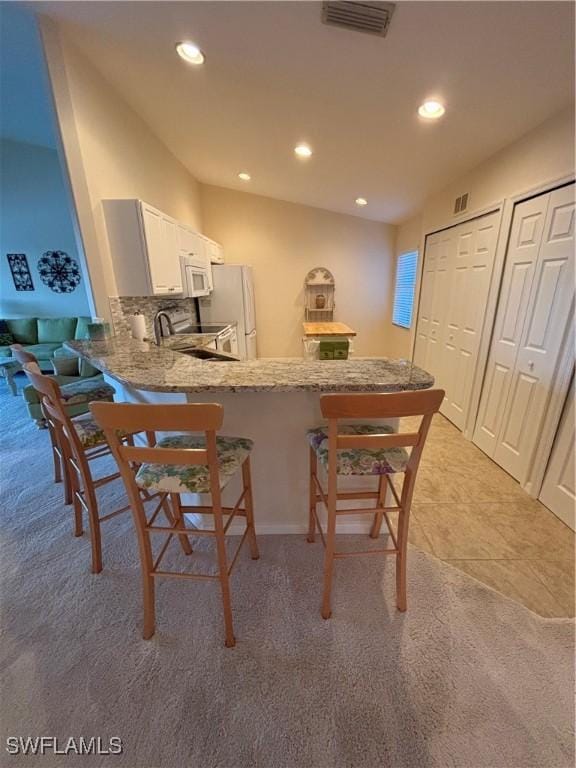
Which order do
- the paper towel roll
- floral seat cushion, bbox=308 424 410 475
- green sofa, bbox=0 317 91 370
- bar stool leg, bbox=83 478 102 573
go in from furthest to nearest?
1. green sofa, bbox=0 317 91 370
2. the paper towel roll
3. bar stool leg, bbox=83 478 102 573
4. floral seat cushion, bbox=308 424 410 475

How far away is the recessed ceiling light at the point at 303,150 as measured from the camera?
9.60ft

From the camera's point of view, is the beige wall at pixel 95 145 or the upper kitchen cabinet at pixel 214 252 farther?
the upper kitchen cabinet at pixel 214 252

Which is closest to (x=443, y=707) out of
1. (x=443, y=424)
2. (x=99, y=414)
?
(x=99, y=414)

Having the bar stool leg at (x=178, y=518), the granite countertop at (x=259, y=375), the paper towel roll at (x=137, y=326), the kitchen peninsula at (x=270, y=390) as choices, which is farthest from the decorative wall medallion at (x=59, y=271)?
the bar stool leg at (x=178, y=518)

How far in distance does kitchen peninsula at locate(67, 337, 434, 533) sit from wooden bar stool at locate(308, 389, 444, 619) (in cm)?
18

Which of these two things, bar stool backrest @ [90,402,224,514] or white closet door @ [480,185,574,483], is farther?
white closet door @ [480,185,574,483]

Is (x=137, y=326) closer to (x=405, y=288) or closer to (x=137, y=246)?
(x=137, y=246)

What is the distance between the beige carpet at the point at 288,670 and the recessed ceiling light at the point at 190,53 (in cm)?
312

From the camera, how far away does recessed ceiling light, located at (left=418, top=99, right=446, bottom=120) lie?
6.44 feet

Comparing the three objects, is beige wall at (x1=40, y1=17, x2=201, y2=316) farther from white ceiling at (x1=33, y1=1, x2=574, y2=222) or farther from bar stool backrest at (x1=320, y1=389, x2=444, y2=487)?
bar stool backrest at (x1=320, y1=389, x2=444, y2=487)

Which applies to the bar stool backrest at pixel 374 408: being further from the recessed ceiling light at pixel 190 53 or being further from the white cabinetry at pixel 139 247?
the recessed ceiling light at pixel 190 53

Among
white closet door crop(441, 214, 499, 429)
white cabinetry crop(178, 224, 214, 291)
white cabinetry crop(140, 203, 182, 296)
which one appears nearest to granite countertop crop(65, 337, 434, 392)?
white cabinetry crop(140, 203, 182, 296)

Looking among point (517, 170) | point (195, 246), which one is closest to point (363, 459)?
point (517, 170)

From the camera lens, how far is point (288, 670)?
4.08 ft
